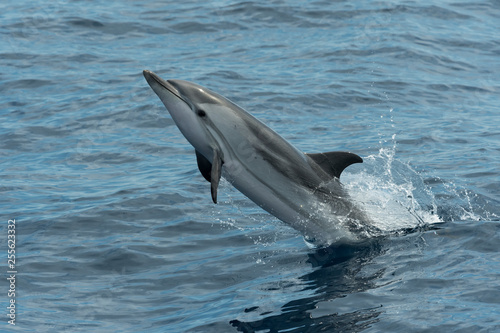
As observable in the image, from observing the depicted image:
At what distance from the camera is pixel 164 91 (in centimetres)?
818

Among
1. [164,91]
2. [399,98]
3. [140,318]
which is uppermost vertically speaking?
[164,91]

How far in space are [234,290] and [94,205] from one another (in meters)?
3.38

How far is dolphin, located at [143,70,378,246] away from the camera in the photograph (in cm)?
821

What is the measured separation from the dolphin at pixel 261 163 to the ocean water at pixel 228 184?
1.43 ft

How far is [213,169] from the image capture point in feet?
26.3

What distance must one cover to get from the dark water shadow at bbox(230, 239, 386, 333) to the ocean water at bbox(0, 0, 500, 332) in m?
0.02

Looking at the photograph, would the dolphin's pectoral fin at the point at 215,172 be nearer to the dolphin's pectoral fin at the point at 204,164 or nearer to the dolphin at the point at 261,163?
the dolphin at the point at 261,163

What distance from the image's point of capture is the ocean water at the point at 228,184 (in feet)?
24.9

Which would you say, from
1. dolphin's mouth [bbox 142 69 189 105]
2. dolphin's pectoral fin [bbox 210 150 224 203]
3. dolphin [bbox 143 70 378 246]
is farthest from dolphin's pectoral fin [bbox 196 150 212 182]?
dolphin's mouth [bbox 142 69 189 105]

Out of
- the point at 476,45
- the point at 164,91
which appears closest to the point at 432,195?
the point at 164,91

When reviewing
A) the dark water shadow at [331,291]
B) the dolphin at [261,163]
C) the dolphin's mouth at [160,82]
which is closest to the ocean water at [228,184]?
the dark water shadow at [331,291]

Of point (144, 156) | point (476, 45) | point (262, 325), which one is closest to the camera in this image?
point (262, 325)

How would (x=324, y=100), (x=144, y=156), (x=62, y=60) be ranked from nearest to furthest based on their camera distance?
(x=144, y=156)
(x=324, y=100)
(x=62, y=60)

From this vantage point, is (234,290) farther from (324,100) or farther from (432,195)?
(324,100)
